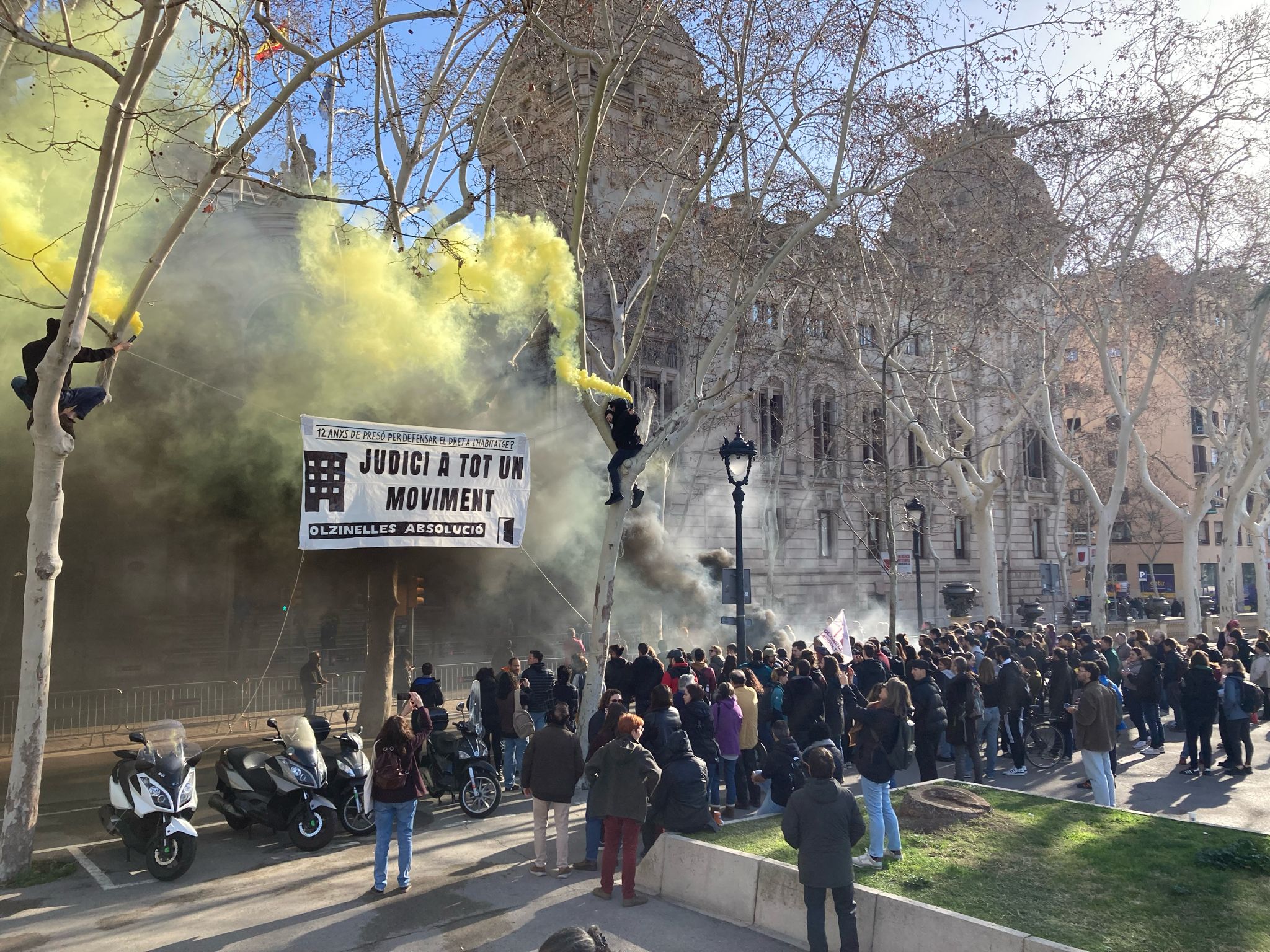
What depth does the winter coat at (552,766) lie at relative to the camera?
295 inches

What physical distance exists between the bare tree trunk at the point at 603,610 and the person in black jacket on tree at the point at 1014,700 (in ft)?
16.1

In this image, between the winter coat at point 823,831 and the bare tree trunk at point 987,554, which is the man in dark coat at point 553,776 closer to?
the winter coat at point 823,831

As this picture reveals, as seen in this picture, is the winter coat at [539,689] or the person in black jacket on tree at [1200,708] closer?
the person in black jacket on tree at [1200,708]

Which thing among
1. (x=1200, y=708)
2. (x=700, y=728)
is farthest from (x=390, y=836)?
(x=1200, y=708)

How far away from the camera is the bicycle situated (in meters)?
11.8

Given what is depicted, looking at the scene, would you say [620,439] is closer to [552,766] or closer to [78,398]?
[552,766]

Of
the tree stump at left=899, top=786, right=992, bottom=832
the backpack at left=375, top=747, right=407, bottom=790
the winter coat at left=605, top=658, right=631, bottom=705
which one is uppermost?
the winter coat at left=605, top=658, right=631, bottom=705

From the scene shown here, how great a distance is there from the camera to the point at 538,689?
1121cm

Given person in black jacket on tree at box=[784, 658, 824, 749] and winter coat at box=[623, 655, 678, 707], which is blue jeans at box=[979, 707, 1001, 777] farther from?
winter coat at box=[623, 655, 678, 707]

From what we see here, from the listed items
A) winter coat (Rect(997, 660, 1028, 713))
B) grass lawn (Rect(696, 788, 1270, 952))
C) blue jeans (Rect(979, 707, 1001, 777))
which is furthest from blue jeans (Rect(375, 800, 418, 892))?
winter coat (Rect(997, 660, 1028, 713))

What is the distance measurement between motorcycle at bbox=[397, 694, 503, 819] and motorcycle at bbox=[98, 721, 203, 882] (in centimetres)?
254

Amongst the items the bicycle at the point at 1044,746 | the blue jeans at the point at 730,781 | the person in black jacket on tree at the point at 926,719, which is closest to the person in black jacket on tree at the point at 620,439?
the blue jeans at the point at 730,781

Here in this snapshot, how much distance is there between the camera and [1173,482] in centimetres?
5878

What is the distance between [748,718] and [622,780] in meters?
3.11
